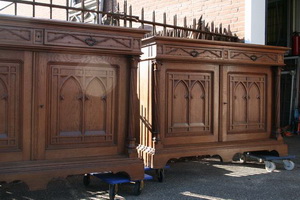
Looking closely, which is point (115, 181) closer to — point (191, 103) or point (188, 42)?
point (191, 103)

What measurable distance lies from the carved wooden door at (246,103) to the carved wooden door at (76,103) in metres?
1.49

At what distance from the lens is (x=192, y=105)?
3838 millimetres

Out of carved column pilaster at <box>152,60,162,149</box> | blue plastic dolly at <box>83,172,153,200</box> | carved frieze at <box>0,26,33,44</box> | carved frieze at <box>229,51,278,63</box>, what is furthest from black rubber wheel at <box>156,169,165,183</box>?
carved frieze at <box>0,26,33,44</box>

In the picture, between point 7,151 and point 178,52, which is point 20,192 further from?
point 178,52

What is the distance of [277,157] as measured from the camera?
422 centimetres

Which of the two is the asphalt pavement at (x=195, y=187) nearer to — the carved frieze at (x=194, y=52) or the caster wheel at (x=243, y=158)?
the caster wheel at (x=243, y=158)

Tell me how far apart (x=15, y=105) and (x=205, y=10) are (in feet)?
13.2

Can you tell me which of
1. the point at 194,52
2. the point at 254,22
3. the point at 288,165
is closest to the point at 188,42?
the point at 194,52

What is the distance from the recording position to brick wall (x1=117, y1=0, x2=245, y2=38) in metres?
5.17

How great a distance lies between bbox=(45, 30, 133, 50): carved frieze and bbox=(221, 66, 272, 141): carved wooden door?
56.3 inches

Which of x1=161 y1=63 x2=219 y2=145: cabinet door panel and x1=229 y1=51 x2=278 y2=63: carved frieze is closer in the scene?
x1=161 y1=63 x2=219 y2=145: cabinet door panel

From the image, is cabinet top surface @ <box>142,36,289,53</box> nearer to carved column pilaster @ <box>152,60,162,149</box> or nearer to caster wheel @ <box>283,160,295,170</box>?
carved column pilaster @ <box>152,60,162,149</box>

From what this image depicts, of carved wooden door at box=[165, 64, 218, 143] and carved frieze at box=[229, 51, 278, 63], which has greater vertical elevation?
carved frieze at box=[229, 51, 278, 63]

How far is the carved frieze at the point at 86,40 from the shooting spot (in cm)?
285
